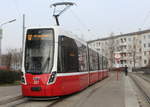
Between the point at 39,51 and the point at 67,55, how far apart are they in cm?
145

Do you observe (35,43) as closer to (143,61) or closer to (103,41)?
(143,61)

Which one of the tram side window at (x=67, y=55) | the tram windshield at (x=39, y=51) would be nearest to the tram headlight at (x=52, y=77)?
the tram windshield at (x=39, y=51)

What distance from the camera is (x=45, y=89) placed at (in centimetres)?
1057

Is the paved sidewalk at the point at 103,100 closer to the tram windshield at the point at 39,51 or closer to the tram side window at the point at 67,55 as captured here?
the tram side window at the point at 67,55

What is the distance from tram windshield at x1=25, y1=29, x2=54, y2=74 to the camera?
35.9ft

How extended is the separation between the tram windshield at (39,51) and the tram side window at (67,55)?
474 millimetres

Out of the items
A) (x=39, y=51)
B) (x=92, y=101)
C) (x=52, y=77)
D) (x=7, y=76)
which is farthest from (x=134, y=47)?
(x=52, y=77)

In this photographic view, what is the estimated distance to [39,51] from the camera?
36.7 ft

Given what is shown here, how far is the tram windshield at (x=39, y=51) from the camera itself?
10930mm

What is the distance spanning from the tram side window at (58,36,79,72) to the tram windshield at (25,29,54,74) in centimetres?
47

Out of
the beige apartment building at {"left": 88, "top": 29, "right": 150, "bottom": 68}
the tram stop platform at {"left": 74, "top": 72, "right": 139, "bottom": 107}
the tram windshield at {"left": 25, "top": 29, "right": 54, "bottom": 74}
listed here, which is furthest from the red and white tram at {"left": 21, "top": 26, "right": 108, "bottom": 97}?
the beige apartment building at {"left": 88, "top": 29, "right": 150, "bottom": 68}

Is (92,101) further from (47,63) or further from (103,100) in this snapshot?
(47,63)

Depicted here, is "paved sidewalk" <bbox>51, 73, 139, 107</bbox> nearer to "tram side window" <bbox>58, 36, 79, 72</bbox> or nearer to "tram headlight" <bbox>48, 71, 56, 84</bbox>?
"tram headlight" <bbox>48, 71, 56, 84</bbox>

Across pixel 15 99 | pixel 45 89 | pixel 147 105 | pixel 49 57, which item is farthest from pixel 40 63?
pixel 147 105
